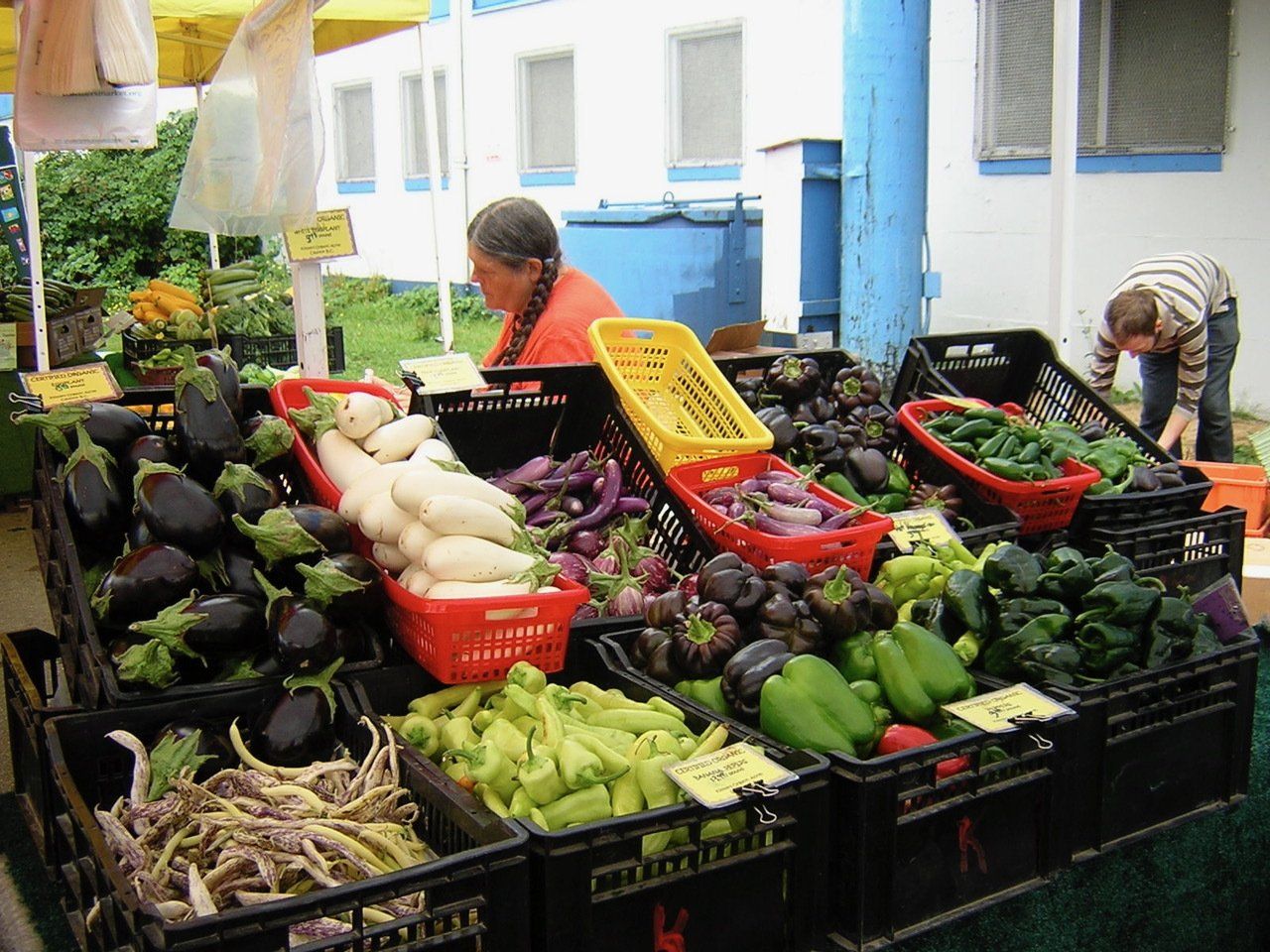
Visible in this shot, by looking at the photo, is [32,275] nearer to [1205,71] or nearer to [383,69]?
[1205,71]

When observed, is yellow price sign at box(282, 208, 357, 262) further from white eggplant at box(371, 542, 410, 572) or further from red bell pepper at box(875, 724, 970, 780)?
red bell pepper at box(875, 724, 970, 780)

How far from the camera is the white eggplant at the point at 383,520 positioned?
2406mm

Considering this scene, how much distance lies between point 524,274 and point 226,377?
1889mm

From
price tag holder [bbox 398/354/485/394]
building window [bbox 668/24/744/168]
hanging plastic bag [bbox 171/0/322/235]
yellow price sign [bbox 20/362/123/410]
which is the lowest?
price tag holder [bbox 398/354/485/394]

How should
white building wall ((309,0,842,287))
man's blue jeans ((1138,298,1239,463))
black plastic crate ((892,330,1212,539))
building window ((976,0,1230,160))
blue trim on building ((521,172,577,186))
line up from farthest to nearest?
blue trim on building ((521,172,577,186)), white building wall ((309,0,842,287)), building window ((976,0,1230,160)), man's blue jeans ((1138,298,1239,463)), black plastic crate ((892,330,1212,539))

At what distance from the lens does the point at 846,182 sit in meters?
8.43

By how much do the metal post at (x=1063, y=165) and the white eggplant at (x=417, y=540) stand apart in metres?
2.84

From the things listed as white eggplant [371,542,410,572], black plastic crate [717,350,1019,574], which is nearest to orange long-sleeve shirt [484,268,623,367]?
black plastic crate [717,350,1019,574]

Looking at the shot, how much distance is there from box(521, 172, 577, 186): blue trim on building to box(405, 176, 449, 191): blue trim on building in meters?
1.67

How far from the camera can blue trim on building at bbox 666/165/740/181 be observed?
11.5m

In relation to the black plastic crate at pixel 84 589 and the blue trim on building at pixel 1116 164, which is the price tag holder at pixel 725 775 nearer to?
the black plastic crate at pixel 84 589

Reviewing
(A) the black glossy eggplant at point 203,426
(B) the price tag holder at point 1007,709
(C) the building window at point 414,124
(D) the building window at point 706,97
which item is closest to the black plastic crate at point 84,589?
(A) the black glossy eggplant at point 203,426

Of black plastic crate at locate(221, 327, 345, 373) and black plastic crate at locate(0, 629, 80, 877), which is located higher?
black plastic crate at locate(221, 327, 345, 373)

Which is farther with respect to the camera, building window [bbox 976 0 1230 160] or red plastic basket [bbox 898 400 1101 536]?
building window [bbox 976 0 1230 160]
